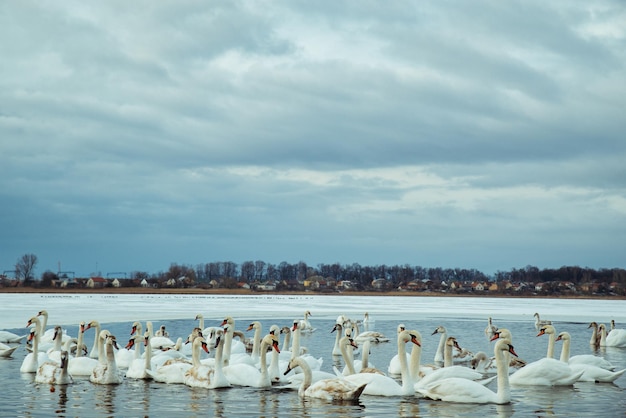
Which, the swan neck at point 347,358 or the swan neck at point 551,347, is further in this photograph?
the swan neck at point 551,347

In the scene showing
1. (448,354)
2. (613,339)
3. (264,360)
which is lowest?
(613,339)

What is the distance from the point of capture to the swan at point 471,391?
12.0 meters

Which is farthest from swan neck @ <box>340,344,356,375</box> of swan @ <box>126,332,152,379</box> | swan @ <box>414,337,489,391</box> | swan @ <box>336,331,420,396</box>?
swan @ <box>126,332,152,379</box>

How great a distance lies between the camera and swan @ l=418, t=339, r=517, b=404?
39.2 feet

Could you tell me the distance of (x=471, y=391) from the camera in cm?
1199

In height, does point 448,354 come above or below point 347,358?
below

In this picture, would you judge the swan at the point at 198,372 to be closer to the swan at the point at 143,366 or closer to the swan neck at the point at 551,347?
the swan at the point at 143,366

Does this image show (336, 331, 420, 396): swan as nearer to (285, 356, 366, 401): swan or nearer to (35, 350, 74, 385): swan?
(285, 356, 366, 401): swan

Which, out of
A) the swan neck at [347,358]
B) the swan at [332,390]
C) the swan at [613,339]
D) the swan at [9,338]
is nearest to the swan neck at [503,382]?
the swan at [332,390]

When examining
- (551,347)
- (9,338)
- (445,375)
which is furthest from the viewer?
(9,338)

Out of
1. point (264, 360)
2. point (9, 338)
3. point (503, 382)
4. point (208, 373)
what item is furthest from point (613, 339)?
point (9, 338)

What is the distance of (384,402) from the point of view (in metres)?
12.1

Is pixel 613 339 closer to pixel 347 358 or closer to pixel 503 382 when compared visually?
pixel 347 358

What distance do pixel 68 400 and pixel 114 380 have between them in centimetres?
195
